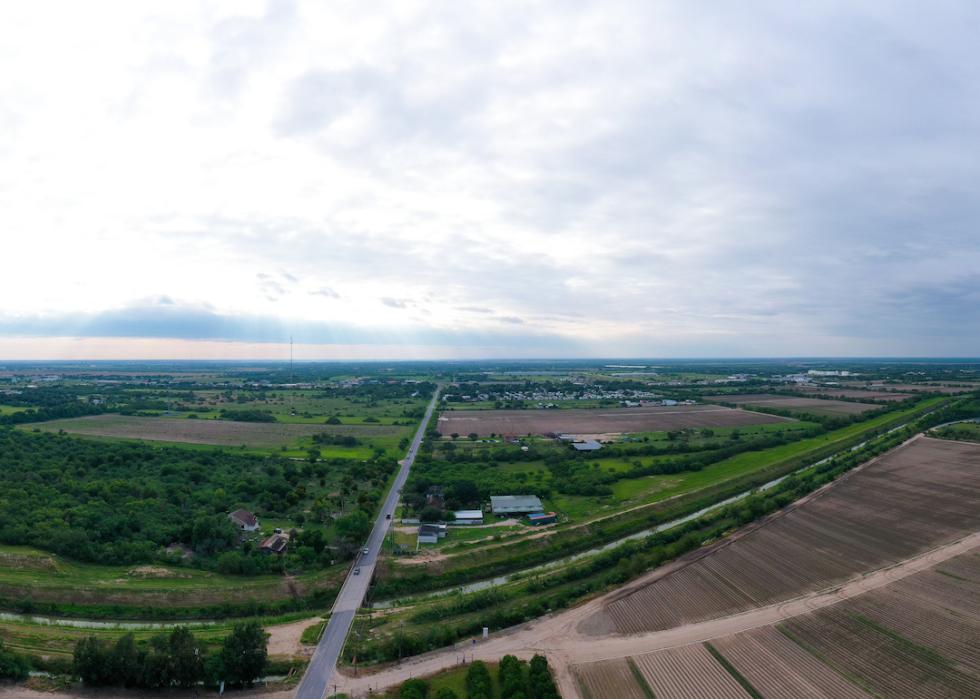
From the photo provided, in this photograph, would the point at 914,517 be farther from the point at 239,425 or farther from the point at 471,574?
the point at 239,425

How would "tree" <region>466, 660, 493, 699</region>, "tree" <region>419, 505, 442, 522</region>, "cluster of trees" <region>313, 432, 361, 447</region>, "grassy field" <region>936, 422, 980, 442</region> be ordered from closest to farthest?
"tree" <region>466, 660, 493, 699</region> < "tree" <region>419, 505, 442, 522</region> < "grassy field" <region>936, 422, 980, 442</region> < "cluster of trees" <region>313, 432, 361, 447</region>

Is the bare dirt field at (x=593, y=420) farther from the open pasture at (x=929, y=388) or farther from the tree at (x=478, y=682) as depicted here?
the open pasture at (x=929, y=388)

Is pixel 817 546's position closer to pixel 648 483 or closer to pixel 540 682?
pixel 648 483

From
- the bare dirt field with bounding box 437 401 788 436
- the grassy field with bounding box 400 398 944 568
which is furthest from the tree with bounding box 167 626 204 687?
the bare dirt field with bounding box 437 401 788 436

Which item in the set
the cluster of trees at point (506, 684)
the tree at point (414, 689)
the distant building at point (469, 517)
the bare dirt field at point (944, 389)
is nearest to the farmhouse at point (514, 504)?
the distant building at point (469, 517)

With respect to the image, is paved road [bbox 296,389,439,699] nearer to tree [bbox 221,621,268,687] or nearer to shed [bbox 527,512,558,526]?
tree [bbox 221,621,268,687]

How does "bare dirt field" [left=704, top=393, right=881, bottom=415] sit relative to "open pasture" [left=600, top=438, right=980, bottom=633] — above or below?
above

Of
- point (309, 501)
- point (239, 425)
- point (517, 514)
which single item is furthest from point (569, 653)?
point (239, 425)
